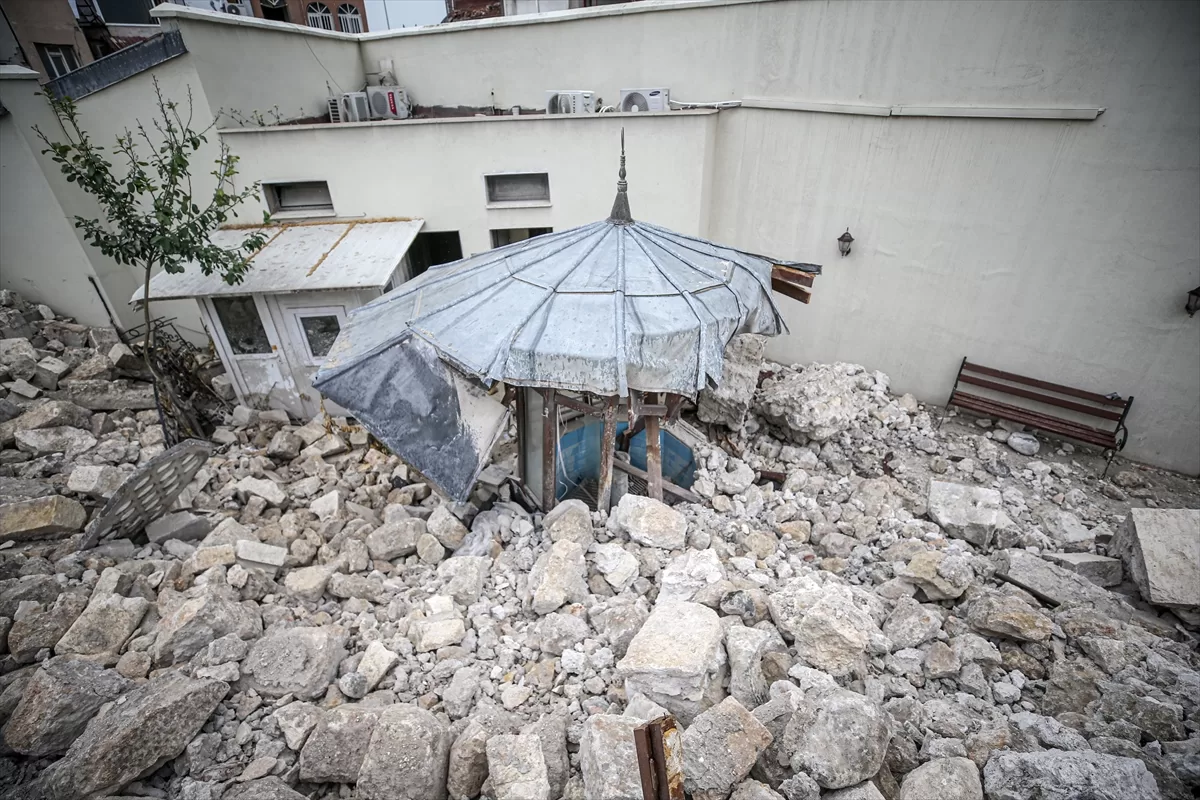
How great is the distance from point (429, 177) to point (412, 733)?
833 centimetres

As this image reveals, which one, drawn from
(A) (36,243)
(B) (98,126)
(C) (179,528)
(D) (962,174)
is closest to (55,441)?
(C) (179,528)

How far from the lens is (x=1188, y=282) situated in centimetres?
607

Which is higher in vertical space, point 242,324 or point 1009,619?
point 242,324

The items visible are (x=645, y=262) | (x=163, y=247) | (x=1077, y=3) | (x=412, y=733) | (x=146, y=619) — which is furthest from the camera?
(x=163, y=247)

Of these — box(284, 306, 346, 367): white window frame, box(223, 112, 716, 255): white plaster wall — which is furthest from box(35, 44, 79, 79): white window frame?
box(284, 306, 346, 367): white window frame

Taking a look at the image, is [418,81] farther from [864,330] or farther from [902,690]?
[902,690]

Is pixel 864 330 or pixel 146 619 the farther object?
pixel 864 330

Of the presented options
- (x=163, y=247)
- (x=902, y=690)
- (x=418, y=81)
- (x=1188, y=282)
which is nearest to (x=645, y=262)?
(x=902, y=690)

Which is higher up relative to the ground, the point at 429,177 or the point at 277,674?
the point at 429,177

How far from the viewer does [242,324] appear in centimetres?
757

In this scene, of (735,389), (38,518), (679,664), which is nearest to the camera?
(679,664)

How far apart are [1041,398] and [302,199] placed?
12.3 meters

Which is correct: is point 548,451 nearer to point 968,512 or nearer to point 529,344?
Result: point 529,344

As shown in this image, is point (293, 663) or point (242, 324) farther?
point (242, 324)
